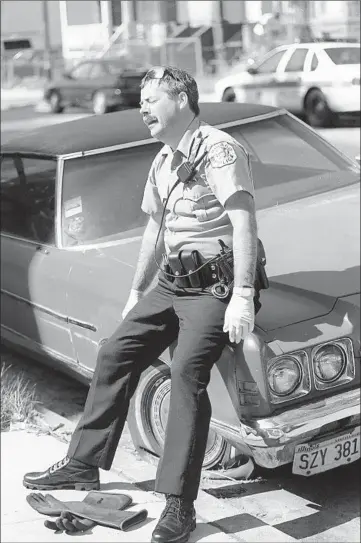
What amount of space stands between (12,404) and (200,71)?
18.9 meters

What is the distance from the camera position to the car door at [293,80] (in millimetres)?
13250

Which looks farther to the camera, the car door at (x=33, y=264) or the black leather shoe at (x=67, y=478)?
the car door at (x=33, y=264)

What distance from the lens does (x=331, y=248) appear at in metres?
4.30

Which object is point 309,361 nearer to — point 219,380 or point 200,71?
point 219,380

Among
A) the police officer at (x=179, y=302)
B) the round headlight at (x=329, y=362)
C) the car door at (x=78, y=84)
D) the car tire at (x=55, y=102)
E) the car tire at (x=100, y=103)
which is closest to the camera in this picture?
the police officer at (x=179, y=302)

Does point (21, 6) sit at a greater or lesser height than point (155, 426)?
greater

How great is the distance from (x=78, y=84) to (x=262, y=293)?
19316mm

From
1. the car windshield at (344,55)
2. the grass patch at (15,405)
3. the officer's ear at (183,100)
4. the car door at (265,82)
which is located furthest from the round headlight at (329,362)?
the car door at (265,82)

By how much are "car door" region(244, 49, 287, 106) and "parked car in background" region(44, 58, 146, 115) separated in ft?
14.5

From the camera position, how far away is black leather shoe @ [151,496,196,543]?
325cm

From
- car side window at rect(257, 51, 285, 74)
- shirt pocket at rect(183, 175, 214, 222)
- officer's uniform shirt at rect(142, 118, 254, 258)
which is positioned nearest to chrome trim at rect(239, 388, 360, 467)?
officer's uniform shirt at rect(142, 118, 254, 258)

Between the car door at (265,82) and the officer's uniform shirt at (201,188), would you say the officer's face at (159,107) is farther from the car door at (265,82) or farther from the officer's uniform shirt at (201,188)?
the car door at (265,82)

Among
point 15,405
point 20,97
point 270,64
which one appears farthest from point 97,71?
point 15,405

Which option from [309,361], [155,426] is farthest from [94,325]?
[309,361]
